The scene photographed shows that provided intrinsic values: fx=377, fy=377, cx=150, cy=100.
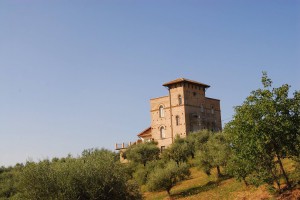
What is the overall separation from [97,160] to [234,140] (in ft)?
31.4

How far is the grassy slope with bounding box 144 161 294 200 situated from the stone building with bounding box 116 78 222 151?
810 inches

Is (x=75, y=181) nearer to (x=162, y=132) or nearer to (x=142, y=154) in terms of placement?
(x=142, y=154)

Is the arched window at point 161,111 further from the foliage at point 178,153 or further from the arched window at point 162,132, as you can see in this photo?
the foliage at point 178,153

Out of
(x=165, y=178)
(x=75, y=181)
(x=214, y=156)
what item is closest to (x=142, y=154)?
(x=165, y=178)

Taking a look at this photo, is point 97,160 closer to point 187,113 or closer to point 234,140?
point 234,140

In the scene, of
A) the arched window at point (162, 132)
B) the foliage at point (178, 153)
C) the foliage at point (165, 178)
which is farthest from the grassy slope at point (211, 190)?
the arched window at point (162, 132)

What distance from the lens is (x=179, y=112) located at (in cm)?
6712

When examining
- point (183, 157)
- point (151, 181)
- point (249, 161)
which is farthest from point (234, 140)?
point (183, 157)

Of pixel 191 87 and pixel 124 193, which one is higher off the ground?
pixel 191 87

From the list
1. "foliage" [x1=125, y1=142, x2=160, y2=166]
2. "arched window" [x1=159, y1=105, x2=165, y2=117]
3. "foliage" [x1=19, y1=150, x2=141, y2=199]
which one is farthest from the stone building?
"foliage" [x1=19, y1=150, x2=141, y2=199]

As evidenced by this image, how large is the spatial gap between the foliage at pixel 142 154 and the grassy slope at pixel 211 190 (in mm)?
12947

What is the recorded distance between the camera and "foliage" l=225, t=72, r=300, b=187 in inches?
934

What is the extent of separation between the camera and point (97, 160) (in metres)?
26.5

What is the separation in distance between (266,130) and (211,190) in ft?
42.0
